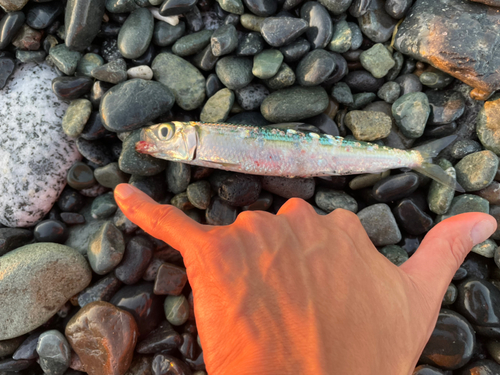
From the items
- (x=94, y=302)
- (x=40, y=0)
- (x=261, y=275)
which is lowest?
(x=94, y=302)

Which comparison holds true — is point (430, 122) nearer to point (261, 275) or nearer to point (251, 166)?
point (251, 166)

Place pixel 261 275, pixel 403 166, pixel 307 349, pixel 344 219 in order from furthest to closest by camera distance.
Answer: pixel 403 166 → pixel 344 219 → pixel 261 275 → pixel 307 349

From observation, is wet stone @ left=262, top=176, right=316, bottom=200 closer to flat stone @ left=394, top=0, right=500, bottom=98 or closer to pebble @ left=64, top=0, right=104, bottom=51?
flat stone @ left=394, top=0, right=500, bottom=98

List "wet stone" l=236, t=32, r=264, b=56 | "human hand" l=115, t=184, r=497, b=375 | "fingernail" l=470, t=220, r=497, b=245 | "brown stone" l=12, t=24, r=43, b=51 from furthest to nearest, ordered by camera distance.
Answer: "brown stone" l=12, t=24, r=43, b=51
"wet stone" l=236, t=32, r=264, b=56
"fingernail" l=470, t=220, r=497, b=245
"human hand" l=115, t=184, r=497, b=375

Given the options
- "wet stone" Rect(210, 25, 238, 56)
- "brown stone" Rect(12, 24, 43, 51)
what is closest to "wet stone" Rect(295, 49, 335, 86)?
"wet stone" Rect(210, 25, 238, 56)

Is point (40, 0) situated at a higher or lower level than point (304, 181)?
higher

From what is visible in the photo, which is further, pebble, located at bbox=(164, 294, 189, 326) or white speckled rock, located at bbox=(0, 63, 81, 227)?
white speckled rock, located at bbox=(0, 63, 81, 227)

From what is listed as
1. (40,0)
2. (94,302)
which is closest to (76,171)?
(94,302)

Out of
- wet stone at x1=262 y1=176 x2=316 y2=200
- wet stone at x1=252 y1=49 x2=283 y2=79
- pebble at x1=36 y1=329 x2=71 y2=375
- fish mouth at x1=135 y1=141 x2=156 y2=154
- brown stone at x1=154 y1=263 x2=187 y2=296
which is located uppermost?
wet stone at x1=252 y1=49 x2=283 y2=79

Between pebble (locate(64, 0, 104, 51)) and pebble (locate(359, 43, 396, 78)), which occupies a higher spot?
pebble (locate(64, 0, 104, 51))
